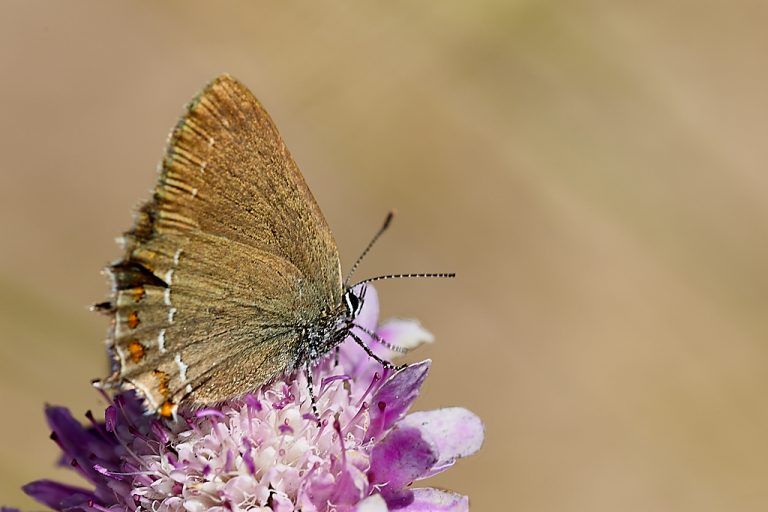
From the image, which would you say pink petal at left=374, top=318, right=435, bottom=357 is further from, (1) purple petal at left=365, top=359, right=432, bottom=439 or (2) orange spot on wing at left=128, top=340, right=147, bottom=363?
(2) orange spot on wing at left=128, top=340, right=147, bottom=363

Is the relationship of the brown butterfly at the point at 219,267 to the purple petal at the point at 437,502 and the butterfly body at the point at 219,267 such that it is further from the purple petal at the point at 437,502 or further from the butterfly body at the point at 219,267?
the purple petal at the point at 437,502

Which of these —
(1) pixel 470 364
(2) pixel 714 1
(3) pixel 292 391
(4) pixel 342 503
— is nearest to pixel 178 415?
(3) pixel 292 391

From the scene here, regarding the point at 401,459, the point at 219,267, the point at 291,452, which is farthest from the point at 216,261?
the point at 401,459

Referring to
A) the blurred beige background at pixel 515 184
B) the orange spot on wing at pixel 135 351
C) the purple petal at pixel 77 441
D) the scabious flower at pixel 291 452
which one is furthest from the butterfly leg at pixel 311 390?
the blurred beige background at pixel 515 184

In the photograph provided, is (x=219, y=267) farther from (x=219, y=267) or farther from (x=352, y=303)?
(x=352, y=303)

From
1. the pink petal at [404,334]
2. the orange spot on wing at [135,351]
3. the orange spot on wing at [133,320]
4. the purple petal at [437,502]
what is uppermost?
the pink petal at [404,334]

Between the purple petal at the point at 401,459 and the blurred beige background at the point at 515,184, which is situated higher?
the blurred beige background at the point at 515,184

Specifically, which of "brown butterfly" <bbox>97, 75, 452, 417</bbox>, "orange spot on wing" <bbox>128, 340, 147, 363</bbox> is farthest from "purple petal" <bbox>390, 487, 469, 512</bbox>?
"orange spot on wing" <bbox>128, 340, 147, 363</bbox>
